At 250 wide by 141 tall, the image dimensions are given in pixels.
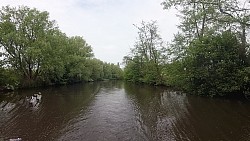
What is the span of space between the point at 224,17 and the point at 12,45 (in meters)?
33.6

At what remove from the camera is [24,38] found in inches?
1586

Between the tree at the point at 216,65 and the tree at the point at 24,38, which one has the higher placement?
the tree at the point at 24,38

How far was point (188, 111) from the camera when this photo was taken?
16891mm

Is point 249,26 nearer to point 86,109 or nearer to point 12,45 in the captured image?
point 86,109

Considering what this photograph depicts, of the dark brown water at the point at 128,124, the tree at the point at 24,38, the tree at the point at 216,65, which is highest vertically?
the tree at the point at 24,38

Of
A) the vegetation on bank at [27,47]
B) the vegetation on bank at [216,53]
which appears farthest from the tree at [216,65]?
the vegetation on bank at [27,47]

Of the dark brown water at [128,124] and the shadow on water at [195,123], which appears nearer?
the shadow on water at [195,123]

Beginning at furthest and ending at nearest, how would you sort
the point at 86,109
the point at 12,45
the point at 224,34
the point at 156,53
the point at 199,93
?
the point at 156,53 → the point at 12,45 → the point at 199,93 → the point at 224,34 → the point at 86,109

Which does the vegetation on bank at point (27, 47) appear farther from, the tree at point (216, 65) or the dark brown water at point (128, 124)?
the tree at point (216, 65)

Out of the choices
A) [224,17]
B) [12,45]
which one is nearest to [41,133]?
[224,17]

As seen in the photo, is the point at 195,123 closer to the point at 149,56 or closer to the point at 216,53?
the point at 216,53

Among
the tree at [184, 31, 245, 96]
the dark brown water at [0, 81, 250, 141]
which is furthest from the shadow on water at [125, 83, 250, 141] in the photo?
the tree at [184, 31, 245, 96]

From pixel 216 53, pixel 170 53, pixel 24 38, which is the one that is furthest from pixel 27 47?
pixel 216 53

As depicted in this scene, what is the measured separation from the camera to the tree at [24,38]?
39.2 m
